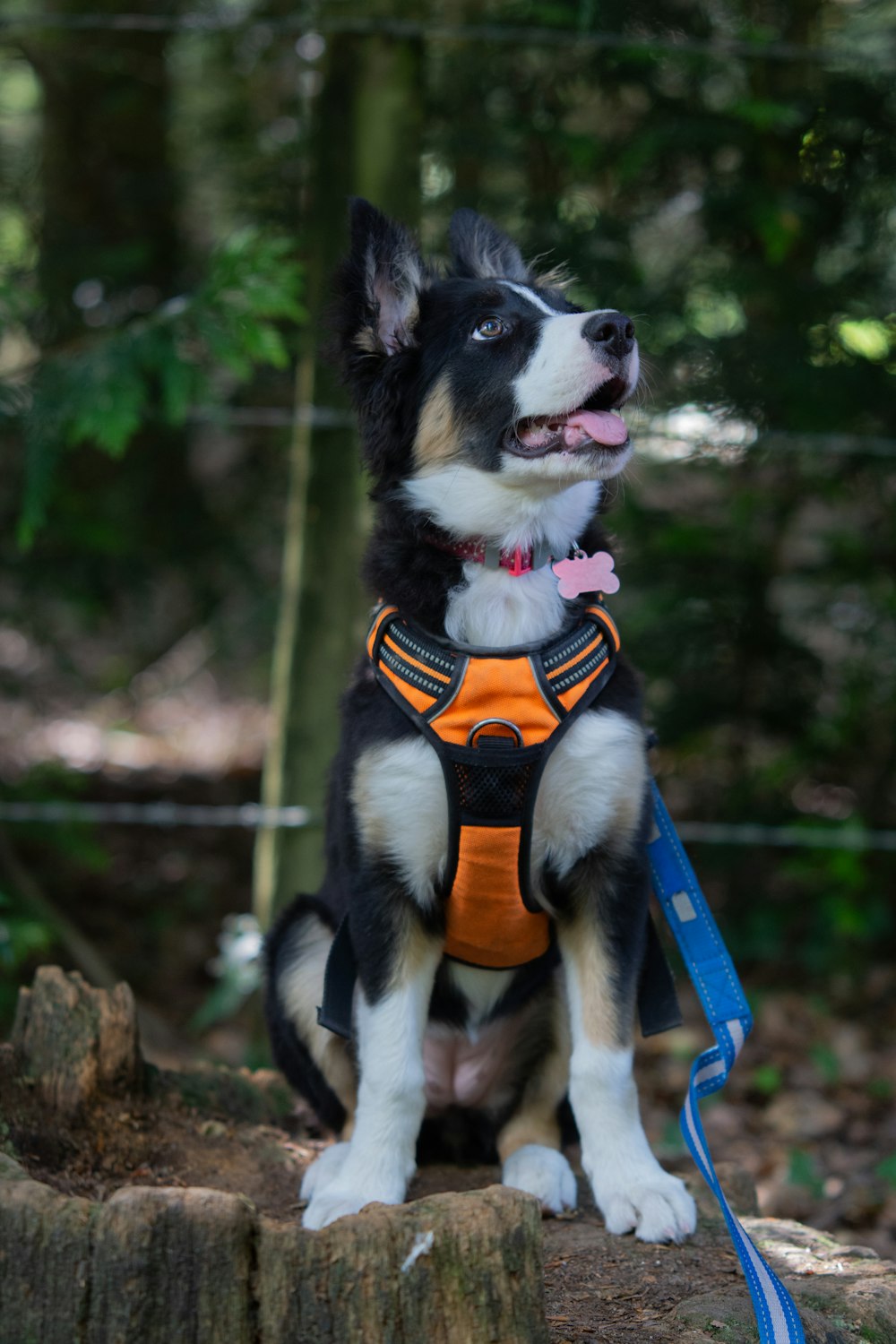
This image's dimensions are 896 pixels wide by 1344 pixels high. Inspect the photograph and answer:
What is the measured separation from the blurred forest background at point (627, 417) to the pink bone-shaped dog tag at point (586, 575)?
5.18 feet

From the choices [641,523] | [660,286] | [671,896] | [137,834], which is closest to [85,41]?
[660,286]

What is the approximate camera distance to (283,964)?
2904 millimetres

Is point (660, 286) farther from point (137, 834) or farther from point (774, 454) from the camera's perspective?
point (137, 834)

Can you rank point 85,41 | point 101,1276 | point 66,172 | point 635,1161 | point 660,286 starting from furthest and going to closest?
point 66,172, point 85,41, point 660,286, point 635,1161, point 101,1276

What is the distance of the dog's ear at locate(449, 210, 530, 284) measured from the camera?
3.08m

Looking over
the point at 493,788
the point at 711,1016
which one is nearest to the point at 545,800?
the point at 493,788

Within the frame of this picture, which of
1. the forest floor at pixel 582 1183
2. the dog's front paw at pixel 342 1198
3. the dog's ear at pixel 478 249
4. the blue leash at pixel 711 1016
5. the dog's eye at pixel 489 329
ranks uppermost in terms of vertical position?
the dog's ear at pixel 478 249

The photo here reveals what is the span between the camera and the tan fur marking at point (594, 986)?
2.43 metres

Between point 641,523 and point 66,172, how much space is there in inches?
133

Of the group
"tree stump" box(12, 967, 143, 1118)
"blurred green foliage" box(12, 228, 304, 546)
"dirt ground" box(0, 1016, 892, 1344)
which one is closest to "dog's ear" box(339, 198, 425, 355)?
"blurred green foliage" box(12, 228, 304, 546)

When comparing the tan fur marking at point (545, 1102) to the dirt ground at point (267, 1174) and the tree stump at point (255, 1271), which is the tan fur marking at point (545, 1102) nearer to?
the dirt ground at point (267, 1174)

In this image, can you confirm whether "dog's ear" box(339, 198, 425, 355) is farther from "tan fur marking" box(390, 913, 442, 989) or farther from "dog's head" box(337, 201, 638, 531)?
"tan fur marking" box(390, 913, 442, 989)

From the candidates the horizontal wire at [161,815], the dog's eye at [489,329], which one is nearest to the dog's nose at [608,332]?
the dog's eye at [489,329]

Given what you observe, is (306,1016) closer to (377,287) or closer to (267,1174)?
(267,1174)
